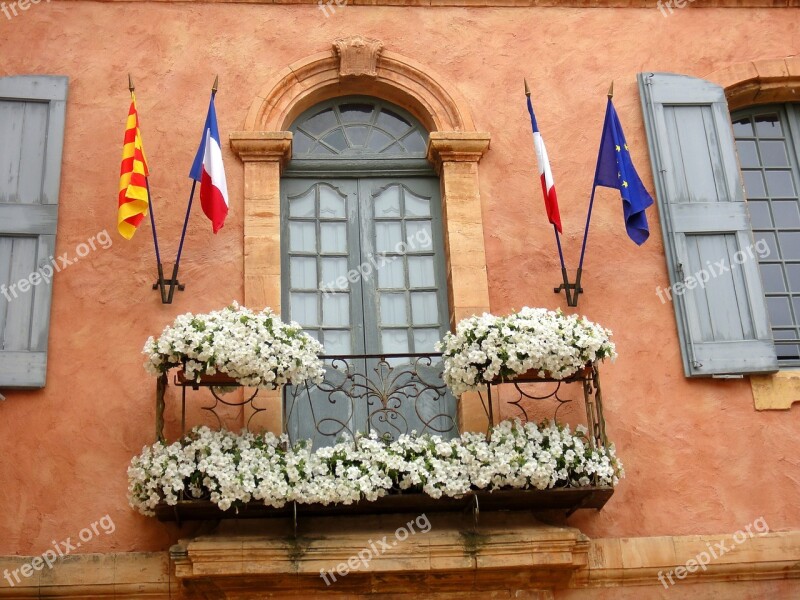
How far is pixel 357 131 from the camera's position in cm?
906

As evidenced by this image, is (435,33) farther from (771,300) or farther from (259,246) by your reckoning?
(771,300)

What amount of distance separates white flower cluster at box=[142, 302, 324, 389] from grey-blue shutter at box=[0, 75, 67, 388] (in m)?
0.95

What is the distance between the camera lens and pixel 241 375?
23.5ft

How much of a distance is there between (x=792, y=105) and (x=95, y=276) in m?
5.41

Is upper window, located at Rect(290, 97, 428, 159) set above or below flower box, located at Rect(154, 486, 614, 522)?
above

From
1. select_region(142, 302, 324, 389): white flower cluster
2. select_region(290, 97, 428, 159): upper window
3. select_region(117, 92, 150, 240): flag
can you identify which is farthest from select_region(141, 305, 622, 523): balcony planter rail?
select_region(290, 97, 428, 159): upper window

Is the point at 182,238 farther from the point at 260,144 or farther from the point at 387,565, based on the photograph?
the point at 387,565

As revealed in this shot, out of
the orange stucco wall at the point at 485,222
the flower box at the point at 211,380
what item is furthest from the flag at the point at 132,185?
the flower box at the point at 211,380

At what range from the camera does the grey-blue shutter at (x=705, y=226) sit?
8180 millimetres

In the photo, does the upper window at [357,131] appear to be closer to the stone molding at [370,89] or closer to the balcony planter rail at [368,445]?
the stone molding at [370,89]

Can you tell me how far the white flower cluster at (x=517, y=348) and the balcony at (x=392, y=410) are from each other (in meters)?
0.19

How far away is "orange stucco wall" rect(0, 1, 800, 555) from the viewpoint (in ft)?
25.3

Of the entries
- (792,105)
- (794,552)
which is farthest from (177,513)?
(792,105)

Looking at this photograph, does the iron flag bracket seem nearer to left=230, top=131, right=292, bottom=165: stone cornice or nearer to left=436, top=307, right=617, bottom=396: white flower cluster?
left=436, top=307, right=617, bottom=396: white flower cluster
